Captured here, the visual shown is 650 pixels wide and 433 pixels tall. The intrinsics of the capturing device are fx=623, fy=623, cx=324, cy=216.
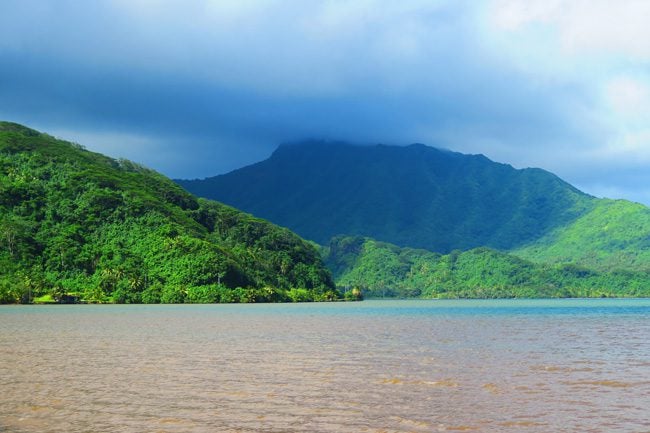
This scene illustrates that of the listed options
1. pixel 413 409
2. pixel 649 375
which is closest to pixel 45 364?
pixel 413 409

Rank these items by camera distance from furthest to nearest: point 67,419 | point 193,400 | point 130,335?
point 130,335, point 193,400, point 67,419

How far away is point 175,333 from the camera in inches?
2933

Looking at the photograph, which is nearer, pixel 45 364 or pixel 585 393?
pixel 585 393

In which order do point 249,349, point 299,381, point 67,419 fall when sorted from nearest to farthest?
1. point 67,419
2. point 299,381
3. point 249,349

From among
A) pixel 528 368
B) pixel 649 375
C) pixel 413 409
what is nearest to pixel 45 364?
pixel 413 409

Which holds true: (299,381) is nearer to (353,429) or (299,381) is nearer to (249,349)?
(353,429)

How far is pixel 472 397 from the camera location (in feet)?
96.7

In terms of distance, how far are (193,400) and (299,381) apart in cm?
731

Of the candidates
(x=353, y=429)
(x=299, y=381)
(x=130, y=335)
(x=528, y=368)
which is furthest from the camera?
(x=130, y=335)

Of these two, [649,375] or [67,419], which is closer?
[67,419]

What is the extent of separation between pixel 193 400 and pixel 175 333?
47.0 m

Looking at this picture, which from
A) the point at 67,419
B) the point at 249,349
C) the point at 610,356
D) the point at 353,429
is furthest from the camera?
the point at 249,349

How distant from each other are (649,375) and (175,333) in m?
53.2

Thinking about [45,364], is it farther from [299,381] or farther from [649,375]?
[649,375]
